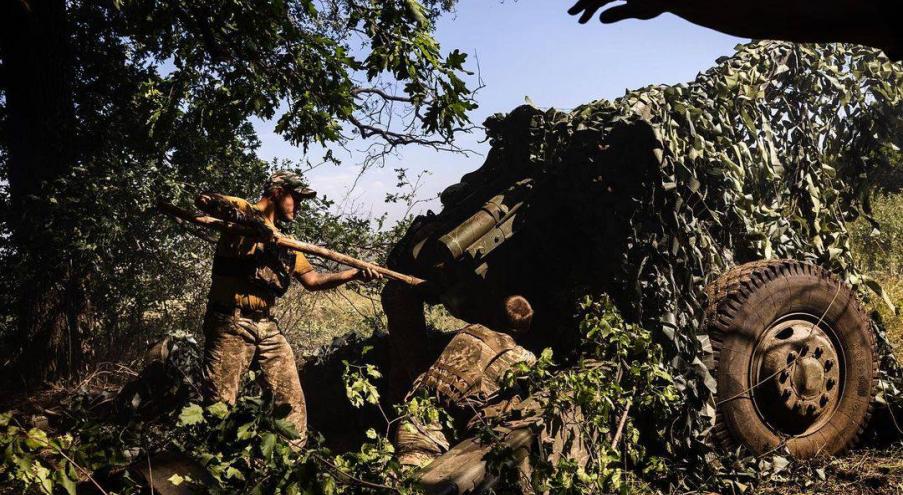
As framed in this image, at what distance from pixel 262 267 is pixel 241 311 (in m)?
0.36

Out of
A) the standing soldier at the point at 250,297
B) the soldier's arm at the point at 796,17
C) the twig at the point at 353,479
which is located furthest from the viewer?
the standing soldier at the point at 250,297

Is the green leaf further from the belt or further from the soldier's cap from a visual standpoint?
the soldier's cap

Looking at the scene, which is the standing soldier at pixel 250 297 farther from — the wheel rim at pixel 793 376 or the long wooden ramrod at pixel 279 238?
the wheel rim at pixel 793 376

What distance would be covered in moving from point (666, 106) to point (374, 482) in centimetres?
400

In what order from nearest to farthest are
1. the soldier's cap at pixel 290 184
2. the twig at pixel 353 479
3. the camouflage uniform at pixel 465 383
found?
1. the twig at pixel 353 479
2. the camouflage uniform at pixel 465 383
3. the soldier's cap at pixel 290 184

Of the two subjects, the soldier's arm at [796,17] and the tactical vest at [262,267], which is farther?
the tactical vest at [262,267]

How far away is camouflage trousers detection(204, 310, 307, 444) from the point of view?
206 inches

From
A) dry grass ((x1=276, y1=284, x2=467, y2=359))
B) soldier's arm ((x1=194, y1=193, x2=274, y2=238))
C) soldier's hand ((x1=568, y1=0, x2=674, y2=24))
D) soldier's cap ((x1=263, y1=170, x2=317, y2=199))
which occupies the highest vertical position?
soldier's cap ((x1=263, y1=170, x2=317, y2=199))

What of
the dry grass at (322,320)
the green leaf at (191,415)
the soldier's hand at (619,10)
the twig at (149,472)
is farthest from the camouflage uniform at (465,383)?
the soldier's hand at (619,10)

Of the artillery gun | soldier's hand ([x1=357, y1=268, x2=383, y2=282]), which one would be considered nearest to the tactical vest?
soldier's hand ([x1=357, y1=268, x2=383, y2=282])

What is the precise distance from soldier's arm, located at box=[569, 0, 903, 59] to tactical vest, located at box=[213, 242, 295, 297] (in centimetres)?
423

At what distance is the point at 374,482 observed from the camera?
2.89 m

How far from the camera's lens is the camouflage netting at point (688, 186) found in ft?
16.6

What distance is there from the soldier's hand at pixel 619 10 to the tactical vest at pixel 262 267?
4.17 metres
